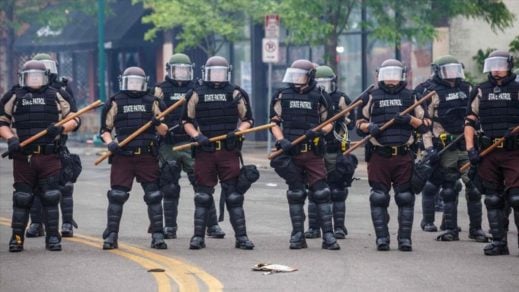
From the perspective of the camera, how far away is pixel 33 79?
1407 centimetres

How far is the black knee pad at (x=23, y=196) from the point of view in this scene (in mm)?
14094

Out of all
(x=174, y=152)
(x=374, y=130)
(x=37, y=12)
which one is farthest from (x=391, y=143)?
(x=37, y=12)

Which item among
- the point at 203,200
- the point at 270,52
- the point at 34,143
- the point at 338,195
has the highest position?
the point at 270,52

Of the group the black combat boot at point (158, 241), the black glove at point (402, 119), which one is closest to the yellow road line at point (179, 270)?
the black combat boot at point (158, 241)

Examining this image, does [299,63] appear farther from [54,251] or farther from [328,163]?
[54,251]

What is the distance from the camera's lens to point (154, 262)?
516 inches

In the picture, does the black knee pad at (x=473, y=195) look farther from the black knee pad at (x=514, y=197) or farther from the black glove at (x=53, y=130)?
the black glove at (x=53, y=130)

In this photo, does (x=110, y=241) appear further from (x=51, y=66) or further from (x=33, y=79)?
(x=51, y=66)

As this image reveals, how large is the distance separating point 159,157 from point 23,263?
121 inches

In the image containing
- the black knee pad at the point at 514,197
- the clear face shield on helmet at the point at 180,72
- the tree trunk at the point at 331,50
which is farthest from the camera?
the tree trunk at the point at 331,50

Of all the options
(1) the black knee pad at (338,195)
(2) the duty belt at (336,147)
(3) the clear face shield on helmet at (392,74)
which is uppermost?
(3) the clear face shield on helmet at (392,74)

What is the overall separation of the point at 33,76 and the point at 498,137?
15.8ft

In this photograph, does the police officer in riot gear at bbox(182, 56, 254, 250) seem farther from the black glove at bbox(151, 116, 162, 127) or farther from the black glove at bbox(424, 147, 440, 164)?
the black glove at bbox(424, 147, 440, 164)

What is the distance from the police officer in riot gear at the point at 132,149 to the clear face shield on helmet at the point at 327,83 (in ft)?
6.83
